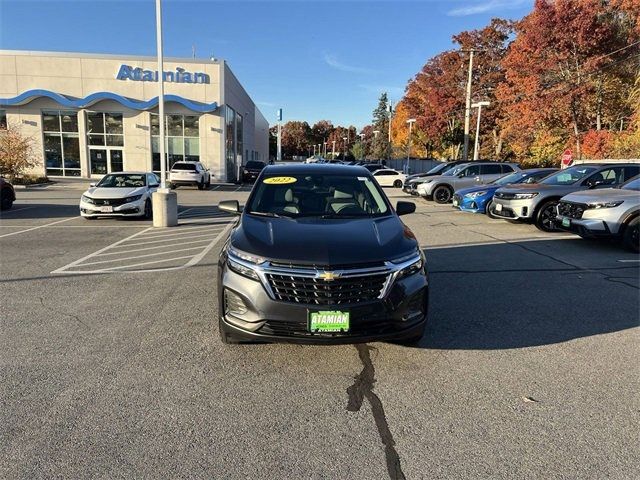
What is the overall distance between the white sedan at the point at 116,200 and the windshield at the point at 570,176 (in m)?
11.2

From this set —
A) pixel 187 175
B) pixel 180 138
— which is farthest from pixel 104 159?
pixel 187 175

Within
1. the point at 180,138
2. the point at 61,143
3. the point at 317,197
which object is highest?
the point at 180,138

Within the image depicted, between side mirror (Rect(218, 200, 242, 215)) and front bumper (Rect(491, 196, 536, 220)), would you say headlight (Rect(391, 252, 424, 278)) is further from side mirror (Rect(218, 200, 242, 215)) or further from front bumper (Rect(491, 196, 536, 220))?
front bumper (Rect(491, 196, 536, 220))

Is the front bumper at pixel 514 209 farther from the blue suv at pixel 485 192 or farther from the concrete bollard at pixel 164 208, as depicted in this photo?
the concrete bollard at pixel 164 208

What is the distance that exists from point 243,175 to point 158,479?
1389 inches

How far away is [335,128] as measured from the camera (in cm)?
16062

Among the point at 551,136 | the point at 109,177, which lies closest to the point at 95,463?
the point at 109,177

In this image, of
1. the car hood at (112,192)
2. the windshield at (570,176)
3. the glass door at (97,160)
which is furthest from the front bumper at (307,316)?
the glass door at (97,160)

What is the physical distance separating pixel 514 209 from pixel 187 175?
780 inches

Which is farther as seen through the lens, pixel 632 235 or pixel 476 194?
pixel 476 194

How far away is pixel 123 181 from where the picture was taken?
14.6 meters

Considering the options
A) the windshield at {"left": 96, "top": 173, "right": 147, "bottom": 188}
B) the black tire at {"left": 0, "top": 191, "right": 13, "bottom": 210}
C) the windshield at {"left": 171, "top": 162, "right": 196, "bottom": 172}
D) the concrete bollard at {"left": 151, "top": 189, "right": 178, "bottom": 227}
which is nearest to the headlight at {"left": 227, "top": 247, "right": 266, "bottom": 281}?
the concrete bollard at {"left": 151, "top": 189, "right": 178, "bottom": 227}

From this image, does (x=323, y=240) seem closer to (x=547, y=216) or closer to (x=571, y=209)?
(x=571, y=209)

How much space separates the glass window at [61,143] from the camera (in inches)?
1324
